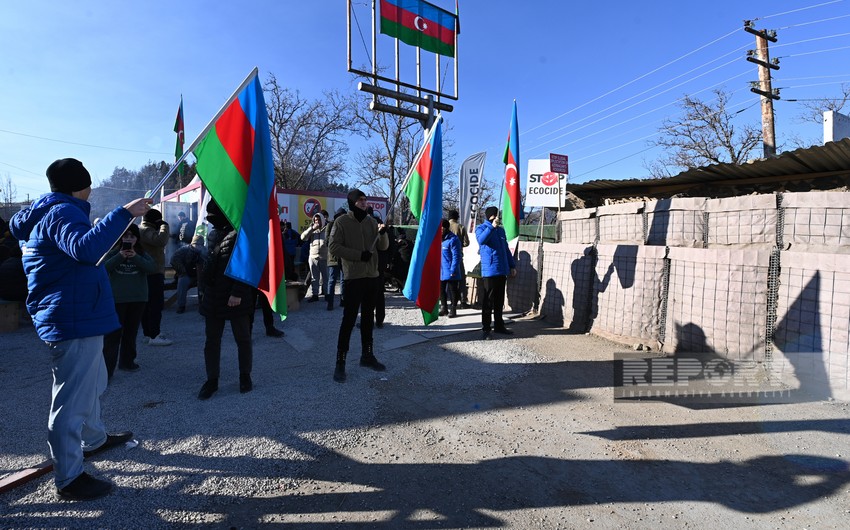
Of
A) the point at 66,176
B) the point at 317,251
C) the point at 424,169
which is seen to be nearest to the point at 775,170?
the point at 424,169

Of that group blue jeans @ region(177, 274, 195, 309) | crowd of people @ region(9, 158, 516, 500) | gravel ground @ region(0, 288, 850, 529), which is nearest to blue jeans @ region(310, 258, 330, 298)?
crowd of people @ region(9, 158, 516, 500)

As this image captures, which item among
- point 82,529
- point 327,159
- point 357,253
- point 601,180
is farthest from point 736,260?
point 327,159

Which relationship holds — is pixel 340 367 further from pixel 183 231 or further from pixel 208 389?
pixel 183 231

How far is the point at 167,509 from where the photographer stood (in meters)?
2.58

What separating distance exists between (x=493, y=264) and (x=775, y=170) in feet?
16.3

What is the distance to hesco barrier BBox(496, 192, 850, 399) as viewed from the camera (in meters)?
4.39

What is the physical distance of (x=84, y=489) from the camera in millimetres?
2629

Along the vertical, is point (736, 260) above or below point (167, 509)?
above

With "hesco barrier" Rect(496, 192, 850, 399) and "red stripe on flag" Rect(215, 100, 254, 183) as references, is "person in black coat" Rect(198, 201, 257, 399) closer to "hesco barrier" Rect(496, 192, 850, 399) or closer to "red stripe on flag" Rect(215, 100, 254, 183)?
"red stripe on flag" Rect(215, 100, 254, 183)

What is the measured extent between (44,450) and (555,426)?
13.0 ft

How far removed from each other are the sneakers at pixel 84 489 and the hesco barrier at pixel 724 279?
19.9ft

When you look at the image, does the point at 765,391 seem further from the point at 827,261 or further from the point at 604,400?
the point at 604,400

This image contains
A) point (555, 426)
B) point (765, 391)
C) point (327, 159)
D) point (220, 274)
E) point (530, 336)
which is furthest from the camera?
point (327, 159)
